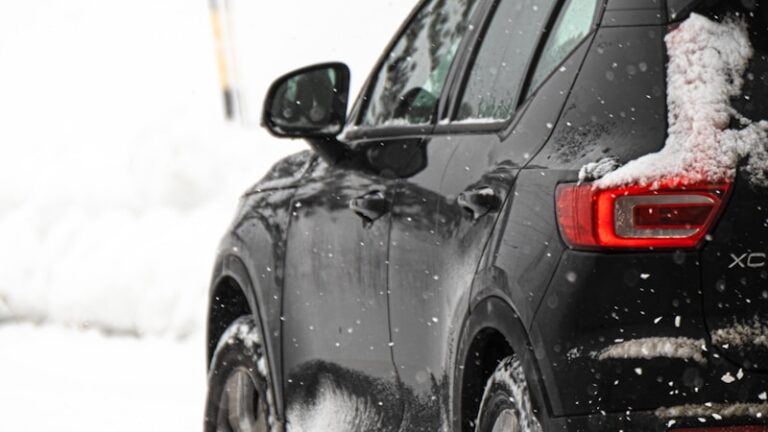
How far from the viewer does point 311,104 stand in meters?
5.22

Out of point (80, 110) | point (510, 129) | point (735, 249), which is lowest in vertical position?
point (735, 249)

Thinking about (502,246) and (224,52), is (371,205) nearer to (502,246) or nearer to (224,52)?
(502,246)

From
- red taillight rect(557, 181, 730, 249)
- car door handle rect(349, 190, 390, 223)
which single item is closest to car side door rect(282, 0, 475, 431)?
car door handle rect(349, 190, 390, 223)

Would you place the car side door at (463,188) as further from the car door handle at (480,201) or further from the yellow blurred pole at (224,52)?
the yellow blurred pole at (224,52)

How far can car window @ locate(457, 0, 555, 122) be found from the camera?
4.38 meters

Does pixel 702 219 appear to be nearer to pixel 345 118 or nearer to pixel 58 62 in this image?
pixel 345 118

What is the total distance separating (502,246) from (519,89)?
525mm

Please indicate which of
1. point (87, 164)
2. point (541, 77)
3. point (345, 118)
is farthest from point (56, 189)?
point (541, 77)

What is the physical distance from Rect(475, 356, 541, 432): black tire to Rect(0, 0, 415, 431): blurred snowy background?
479cm

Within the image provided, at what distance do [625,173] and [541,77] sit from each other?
741 mm

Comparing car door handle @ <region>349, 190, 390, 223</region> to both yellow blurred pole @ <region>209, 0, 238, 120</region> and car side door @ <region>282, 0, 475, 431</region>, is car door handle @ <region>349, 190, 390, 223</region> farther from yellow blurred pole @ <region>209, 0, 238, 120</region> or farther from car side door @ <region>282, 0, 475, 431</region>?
yellow blurred pole @ <region>209, 0, 238, 120</region>

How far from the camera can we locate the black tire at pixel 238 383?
5.95 metres

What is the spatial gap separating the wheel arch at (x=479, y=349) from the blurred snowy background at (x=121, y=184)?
4638 millimetres

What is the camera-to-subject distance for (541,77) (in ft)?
13.9
